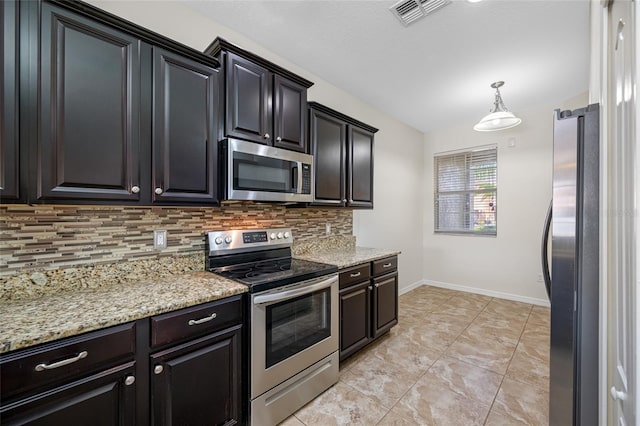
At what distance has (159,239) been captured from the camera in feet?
5.76

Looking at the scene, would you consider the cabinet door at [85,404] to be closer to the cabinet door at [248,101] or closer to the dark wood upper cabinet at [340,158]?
the cabinet door at [248,101]

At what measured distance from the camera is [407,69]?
2777mm

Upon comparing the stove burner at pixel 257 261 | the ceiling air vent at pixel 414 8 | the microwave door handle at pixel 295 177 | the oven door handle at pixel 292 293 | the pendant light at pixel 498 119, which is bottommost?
the oven door handle at pixel 292 293

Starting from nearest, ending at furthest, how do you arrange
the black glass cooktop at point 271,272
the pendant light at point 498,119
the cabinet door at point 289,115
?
the black glass cooktop at point 271,272 → the cabinet door at point 289,115 → the pendant light at point 498,119

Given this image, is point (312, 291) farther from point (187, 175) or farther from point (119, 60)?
point (119, 60)

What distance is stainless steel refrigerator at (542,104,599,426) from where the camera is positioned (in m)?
0.97

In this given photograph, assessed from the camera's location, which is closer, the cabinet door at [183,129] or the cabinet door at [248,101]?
the cabinet door at [183,129]

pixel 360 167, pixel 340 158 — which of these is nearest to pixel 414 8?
pixel 340 158

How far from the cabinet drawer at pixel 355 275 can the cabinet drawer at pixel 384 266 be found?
10 cm

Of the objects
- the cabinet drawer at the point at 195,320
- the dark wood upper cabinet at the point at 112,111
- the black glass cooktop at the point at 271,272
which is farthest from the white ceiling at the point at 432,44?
the cabinet drawer at the point at 195,320

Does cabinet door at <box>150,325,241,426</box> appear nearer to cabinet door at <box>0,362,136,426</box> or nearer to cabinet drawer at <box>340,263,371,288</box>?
cabinet door at <box>0,362,136,426</box>

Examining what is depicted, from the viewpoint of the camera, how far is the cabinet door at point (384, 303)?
2588mm

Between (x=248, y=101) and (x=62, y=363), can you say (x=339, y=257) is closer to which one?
Result: (x=248, y=101)

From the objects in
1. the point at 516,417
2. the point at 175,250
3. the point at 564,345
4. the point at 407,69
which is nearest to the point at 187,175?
the point at 175,250
